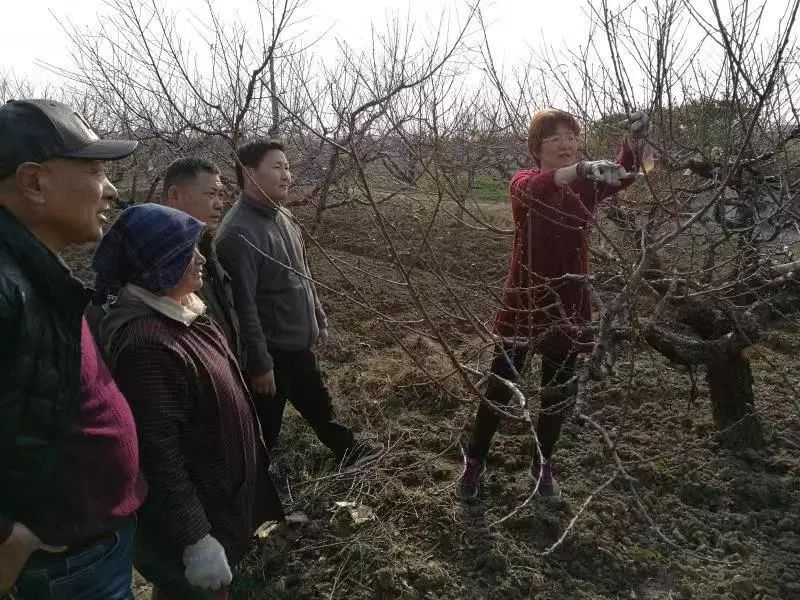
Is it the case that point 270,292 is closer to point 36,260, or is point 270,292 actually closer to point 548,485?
point 36,260

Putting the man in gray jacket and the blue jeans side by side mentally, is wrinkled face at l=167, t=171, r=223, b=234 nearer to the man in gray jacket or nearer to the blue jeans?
the man in gray jacket

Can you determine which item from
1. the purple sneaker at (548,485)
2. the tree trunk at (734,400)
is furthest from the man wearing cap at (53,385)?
the tree trunk at (734,400)

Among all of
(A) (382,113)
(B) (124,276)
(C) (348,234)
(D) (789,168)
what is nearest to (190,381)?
(B) (124,276)

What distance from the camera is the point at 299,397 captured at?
8.25ft

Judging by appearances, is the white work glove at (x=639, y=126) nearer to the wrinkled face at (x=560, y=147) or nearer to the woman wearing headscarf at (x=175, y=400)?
the wrinkled face at (x=560, y=147)

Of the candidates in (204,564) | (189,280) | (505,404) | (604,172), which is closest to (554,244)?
(604,172)

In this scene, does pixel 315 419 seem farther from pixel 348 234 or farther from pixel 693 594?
pixel 348 234

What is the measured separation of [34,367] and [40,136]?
0.41 m

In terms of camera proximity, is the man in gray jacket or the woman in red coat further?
the man in gray jacket

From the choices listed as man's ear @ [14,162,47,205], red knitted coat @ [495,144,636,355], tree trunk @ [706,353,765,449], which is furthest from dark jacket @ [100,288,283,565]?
tree trunk @ [706,353,765,449]

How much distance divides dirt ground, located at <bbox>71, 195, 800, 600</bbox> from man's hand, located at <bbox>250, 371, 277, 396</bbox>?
0.47 meters

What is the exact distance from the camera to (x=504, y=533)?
228 centimetres

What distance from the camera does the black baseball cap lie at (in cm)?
103

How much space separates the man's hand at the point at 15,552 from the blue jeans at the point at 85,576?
7 cm
